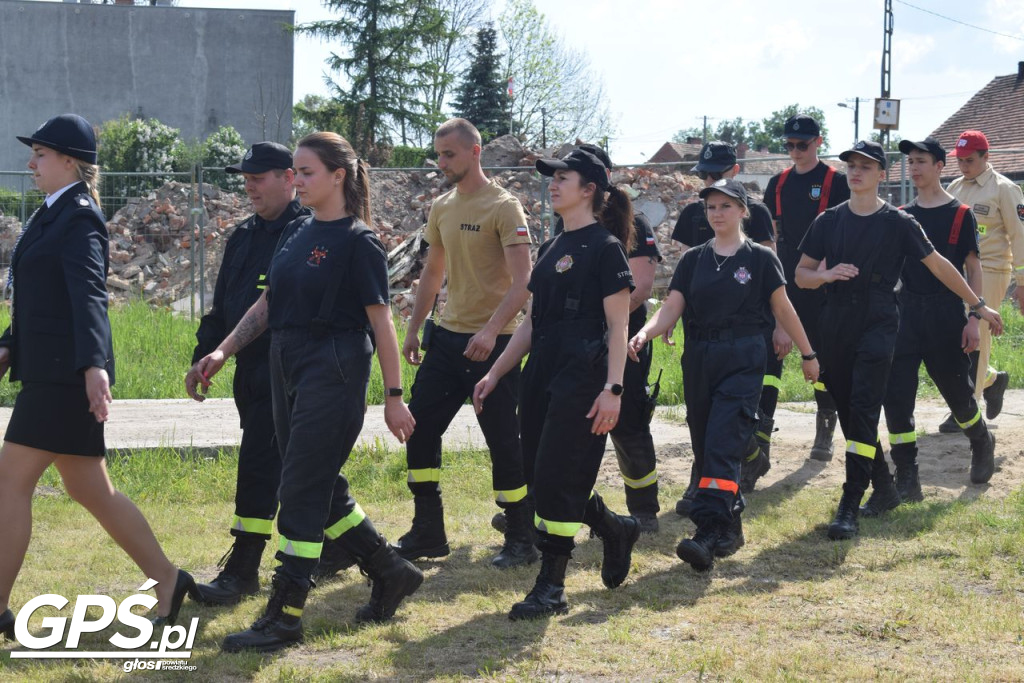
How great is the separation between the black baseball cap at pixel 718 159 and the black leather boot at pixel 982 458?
2524 mm

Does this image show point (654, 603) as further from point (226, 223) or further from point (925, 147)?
point (226, 223)

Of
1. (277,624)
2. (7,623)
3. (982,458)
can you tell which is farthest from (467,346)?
(982,458)

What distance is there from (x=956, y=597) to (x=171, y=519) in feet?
14.4

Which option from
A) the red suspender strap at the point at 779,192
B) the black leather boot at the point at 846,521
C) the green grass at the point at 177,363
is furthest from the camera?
Result: the green grass at the point at 177,363

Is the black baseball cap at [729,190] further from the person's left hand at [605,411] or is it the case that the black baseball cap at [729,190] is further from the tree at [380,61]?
the tree at [380,61]

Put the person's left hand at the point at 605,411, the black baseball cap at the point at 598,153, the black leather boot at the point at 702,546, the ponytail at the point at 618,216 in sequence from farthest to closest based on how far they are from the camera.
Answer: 1. the ponytail at the point at 618,216
2. the black leather boot at the point at 702,546
3. the black baseball cap at the point at 598,153
4. the person's left hand at the point at 605,411

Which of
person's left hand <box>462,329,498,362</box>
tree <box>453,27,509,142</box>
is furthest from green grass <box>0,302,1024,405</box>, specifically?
tree <box>453,27,509,142</box>

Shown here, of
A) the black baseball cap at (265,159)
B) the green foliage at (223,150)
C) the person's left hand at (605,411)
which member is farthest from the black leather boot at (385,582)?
the green foliage at (223,150)

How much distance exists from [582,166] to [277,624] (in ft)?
7.70

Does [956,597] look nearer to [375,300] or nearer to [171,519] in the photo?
[375,300]

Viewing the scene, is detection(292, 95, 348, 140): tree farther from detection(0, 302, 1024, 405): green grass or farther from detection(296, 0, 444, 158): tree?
detection(0, 302, 1024, 405): green grass

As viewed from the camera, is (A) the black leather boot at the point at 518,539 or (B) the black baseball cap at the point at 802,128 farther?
(B) the black baseball cap at the point at 802,128

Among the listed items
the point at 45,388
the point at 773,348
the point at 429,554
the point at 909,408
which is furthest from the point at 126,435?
the point at 909,408

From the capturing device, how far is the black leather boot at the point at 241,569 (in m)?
5.19
